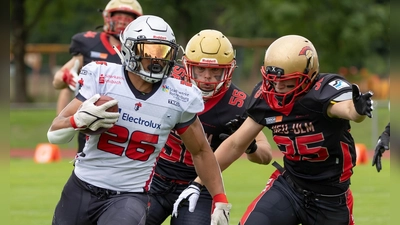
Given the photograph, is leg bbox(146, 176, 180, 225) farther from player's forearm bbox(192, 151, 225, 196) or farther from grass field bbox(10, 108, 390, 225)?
grass field bbox(10, 108, 390, 225)

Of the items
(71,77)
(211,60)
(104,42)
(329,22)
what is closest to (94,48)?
(104,42)

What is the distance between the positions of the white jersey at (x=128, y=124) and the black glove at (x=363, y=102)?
95cm

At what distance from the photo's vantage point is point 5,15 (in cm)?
242

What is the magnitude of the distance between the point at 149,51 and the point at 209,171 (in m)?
0.90

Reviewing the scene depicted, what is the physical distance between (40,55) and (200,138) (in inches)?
1226

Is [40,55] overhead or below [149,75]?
below

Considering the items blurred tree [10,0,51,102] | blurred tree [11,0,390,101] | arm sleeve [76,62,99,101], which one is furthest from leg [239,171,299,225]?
blurred tree [10,0,51,102]

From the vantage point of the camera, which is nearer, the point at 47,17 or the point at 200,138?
the point at 200,138

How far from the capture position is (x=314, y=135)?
4.75 m

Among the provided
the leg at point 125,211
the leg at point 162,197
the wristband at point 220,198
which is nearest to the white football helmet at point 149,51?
the leg at point 125,211

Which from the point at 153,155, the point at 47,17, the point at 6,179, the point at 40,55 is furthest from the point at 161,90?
the point at 40,55

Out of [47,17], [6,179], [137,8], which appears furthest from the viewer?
[47,17]

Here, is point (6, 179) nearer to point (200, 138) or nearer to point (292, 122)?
point (200, 138)

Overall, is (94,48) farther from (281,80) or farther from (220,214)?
(220,214)
